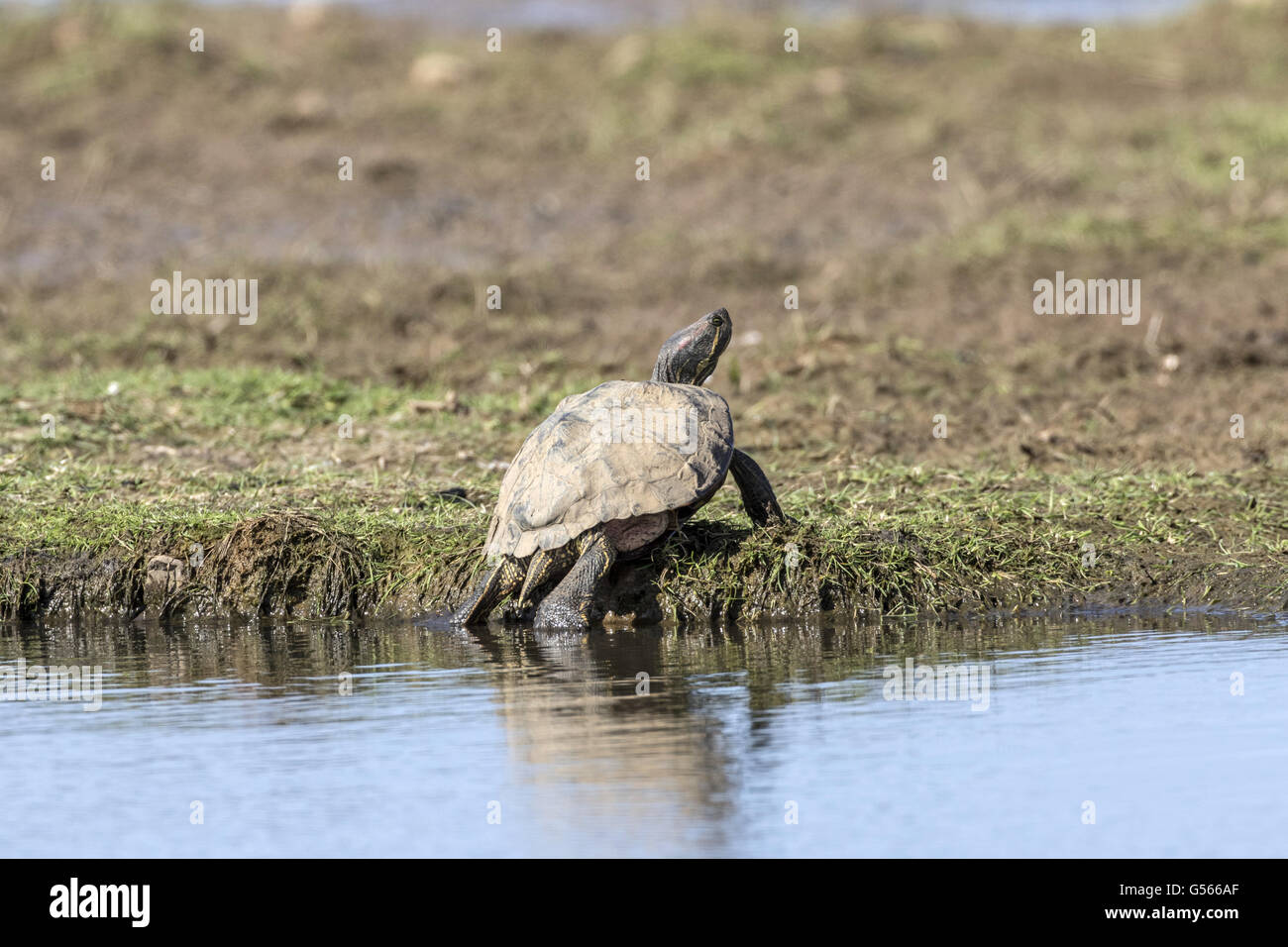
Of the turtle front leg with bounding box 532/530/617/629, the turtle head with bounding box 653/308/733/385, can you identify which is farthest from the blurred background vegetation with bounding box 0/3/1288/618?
the turtle front leg with bounding box 532/530/617/629

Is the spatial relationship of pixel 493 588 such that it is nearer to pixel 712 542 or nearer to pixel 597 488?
pixel 597 488

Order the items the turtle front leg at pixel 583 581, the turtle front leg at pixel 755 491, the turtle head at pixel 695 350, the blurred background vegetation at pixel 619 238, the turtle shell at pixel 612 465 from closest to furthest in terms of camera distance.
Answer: the turtle shell at pixel 612 465 < the turtle front leg at pixel 583 581 < the turtle front leg at pixel 755 491 < the turtle head at pixel 695 350 < the blurred background vegetation at pixel 619 238

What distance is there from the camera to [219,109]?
19.9 meters

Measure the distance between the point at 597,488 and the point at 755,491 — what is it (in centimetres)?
95

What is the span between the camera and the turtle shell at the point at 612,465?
7.93m

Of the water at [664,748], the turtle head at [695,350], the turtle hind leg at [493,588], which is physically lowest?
the water at [664,748]

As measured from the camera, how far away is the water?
5254 millimetres

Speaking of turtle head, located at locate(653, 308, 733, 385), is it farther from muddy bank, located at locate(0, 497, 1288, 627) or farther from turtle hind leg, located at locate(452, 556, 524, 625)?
turtle hind leg, located at locate(452, 556, 524, 625)

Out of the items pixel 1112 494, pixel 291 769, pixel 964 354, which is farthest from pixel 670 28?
pixel 291 769

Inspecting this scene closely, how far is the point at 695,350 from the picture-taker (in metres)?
8.81

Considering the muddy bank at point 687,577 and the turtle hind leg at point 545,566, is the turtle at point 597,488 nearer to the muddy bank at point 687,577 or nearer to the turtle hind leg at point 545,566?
the turtle hind leg at point 545,566

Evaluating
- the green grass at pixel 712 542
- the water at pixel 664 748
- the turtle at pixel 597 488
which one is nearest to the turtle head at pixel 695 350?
the turtle at pixel 597 488

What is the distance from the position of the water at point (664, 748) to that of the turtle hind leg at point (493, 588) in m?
0.12

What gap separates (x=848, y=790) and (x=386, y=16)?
19.6 meters
